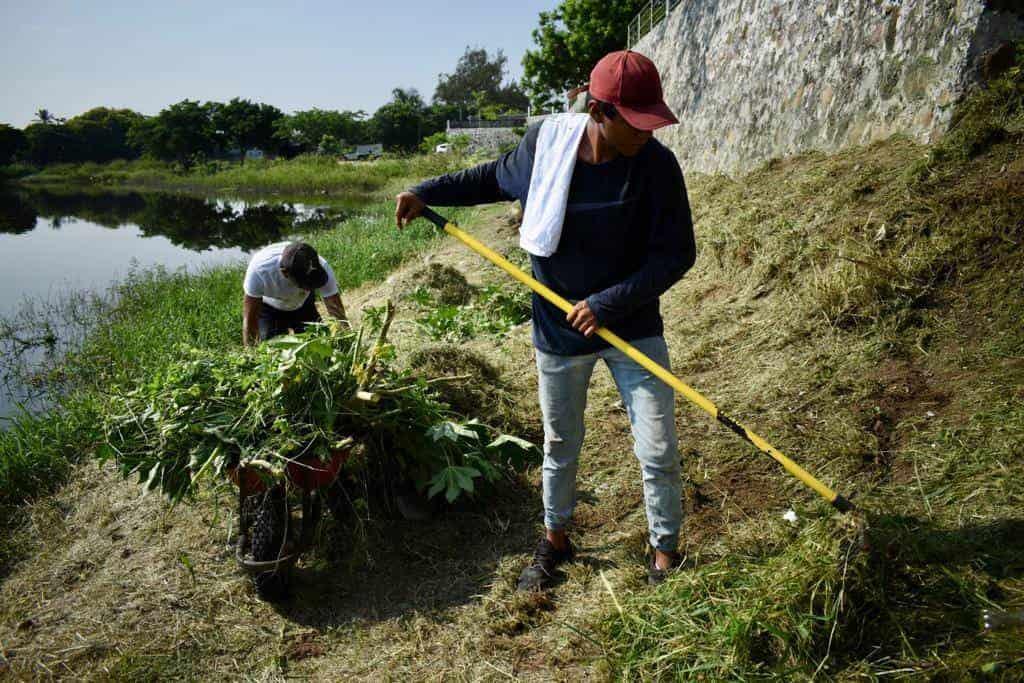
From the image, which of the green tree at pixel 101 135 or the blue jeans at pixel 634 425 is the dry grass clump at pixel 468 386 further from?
the green tree at pixel 101 135

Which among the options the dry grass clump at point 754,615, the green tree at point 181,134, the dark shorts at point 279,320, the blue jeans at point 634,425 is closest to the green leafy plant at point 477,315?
the dark shorts at point 279,320

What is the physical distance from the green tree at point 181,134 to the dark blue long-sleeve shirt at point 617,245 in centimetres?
6600

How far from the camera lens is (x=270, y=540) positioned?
113 inches

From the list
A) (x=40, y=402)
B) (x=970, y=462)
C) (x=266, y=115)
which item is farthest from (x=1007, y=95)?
(x=266, y=115)

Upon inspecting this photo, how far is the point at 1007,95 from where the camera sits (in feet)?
13.6

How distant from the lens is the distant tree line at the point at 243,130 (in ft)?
201

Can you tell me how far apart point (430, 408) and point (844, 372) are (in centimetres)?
227

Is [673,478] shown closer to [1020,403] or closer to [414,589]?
[414,589]

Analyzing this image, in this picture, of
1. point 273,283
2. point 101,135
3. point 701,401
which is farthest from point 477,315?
point 101,135

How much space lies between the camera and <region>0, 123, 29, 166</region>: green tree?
198ft

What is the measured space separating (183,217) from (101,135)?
196 ft

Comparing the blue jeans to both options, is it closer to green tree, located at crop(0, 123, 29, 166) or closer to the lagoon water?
the lagoon water

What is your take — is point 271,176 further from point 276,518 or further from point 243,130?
point 276,518

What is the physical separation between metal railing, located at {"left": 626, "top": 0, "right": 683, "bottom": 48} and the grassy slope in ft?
30.4
